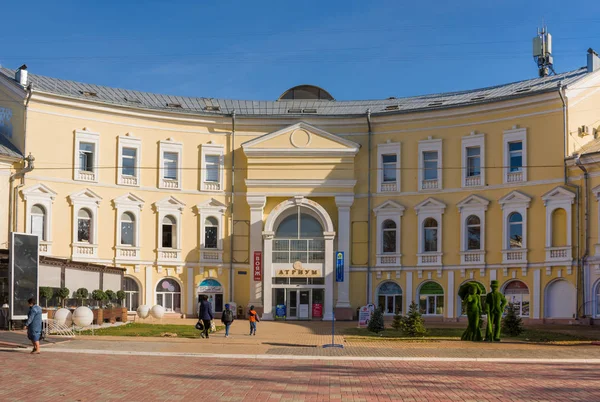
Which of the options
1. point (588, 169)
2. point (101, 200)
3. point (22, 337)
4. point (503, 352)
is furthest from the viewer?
point (101, 200)

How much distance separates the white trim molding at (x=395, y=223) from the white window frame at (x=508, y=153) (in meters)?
6.83

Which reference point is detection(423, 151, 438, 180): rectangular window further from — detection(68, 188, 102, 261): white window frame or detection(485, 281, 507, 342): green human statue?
detection(485, 281, 507, 342): green human statue

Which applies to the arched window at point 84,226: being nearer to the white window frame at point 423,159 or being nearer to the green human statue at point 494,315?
the white window frame at point 423,159

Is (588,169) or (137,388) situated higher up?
(588,169)

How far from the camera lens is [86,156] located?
51.8 m

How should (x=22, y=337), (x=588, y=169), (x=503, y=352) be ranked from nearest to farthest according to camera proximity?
1. (x=503, y=352)
2. (x=22, y=337)
3. (x=588, y=169)

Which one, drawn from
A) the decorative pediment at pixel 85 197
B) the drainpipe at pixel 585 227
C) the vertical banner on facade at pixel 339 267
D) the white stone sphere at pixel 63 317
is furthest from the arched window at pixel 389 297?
the white stone sphere at pixel 63 317

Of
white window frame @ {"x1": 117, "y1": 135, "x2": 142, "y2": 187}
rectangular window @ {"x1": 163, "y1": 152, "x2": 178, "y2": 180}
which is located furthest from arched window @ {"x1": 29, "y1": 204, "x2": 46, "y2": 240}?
rectangular window @ {"x1": 163, "y1": 152, "x2": 178, "y2": 180}

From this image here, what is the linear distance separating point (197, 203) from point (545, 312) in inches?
864

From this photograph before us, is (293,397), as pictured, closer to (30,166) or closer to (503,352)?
(503,352)

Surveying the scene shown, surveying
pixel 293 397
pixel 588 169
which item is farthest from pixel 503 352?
pixel 588 169

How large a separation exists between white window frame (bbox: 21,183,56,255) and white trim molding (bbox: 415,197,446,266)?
21407 mm

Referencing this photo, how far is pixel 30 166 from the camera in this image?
48.1 metres

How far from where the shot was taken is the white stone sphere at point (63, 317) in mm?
34875
